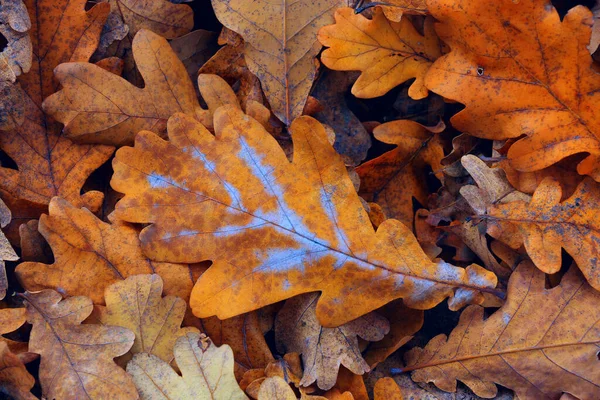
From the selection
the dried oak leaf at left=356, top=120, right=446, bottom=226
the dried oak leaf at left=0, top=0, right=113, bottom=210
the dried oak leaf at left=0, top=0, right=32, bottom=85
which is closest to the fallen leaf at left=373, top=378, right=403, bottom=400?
the dried oak leaf at left=356, top=120, right=446, bottom=226

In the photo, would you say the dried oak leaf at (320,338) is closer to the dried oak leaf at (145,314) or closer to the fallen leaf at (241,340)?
the fallen leaf at (241,340)

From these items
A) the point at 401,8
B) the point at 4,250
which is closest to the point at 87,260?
the point at 4,250

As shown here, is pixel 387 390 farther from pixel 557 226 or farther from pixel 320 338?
pixel 557 226

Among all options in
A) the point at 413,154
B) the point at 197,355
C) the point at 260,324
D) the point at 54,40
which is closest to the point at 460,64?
the point at 413,154

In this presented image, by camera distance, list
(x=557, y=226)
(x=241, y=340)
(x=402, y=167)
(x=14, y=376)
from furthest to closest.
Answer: (x=402, y=167)
(x=241, y=340)
(x=557, y=226)
(x=14, y=376)

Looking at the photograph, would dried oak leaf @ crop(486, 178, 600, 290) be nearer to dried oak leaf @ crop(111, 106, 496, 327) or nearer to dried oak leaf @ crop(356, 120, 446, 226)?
dried oak leaf @ crop(111, 106, 496, 327)

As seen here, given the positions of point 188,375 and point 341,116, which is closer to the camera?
point 188,375

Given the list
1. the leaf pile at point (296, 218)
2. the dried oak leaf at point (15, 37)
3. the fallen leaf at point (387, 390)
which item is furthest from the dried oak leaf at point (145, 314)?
the dried oak leaf at point (15, 37)
